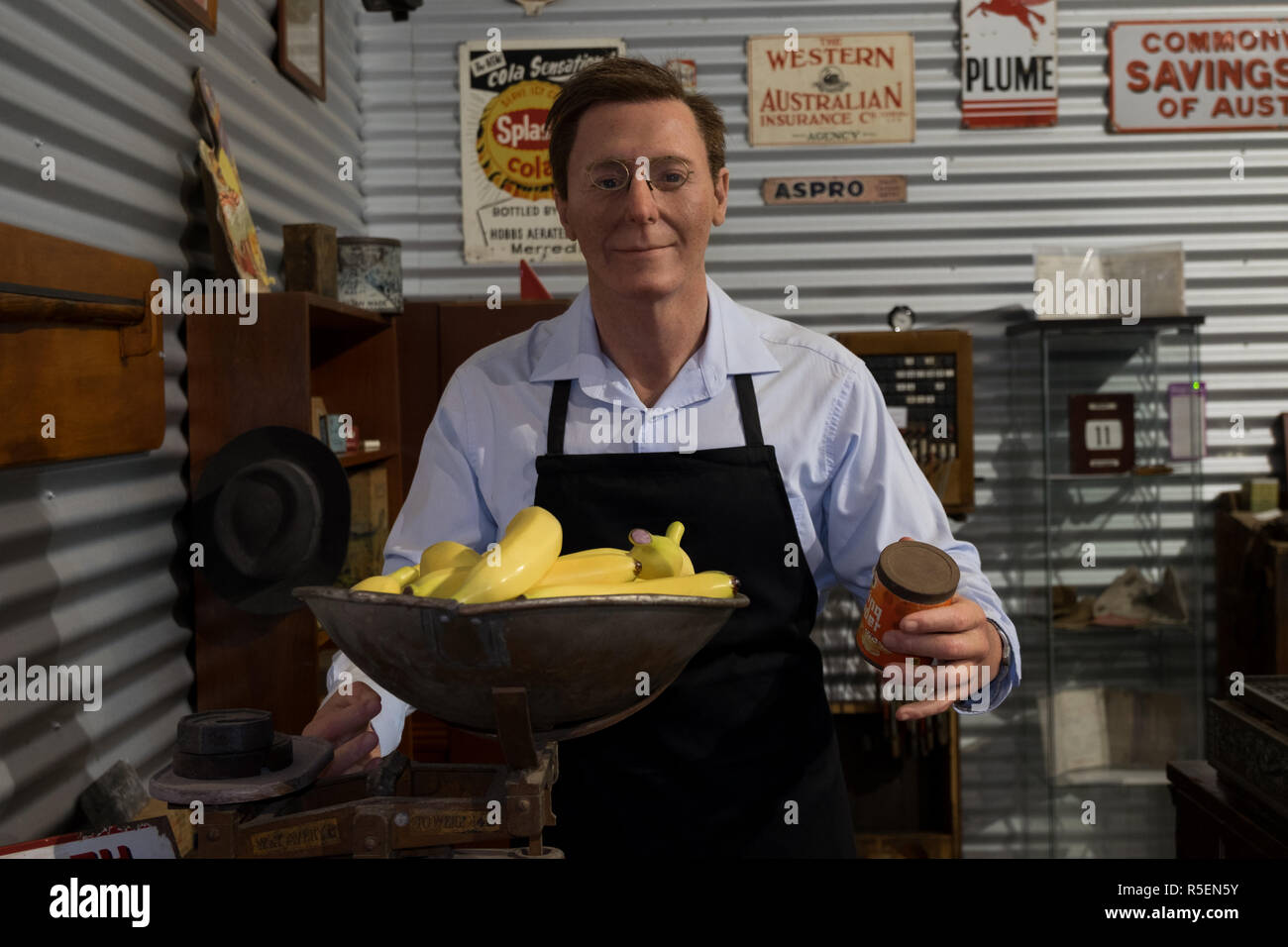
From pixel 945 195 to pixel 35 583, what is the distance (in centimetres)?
388

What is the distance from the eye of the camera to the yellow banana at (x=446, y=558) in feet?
4.03

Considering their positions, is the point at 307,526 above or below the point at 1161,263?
below

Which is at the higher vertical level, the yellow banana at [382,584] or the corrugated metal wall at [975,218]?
the corrugated metal wall at [975,218]

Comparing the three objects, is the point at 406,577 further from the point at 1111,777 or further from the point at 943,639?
the point at 1111,777

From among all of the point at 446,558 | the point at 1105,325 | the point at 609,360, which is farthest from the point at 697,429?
the point at 1105,325

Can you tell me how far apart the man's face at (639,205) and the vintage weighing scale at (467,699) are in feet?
2.88

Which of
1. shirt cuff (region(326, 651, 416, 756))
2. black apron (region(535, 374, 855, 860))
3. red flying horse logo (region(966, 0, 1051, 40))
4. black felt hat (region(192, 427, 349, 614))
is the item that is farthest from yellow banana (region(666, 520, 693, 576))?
red flying horse logo (region(966, 0, 1051, 40))

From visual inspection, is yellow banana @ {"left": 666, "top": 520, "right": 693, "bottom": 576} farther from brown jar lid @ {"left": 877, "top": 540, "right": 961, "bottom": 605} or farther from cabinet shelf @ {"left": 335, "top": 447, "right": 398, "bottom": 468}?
cabinet shelf @ {"left": 335, "top": 447, "right": 398, "bottom": 468}

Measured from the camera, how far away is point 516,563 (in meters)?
1.13

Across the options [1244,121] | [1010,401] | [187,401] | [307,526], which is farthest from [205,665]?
[1244,121]

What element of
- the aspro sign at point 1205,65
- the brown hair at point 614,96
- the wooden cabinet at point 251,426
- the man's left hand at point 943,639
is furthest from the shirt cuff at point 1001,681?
the aspro sign at point 1205,65

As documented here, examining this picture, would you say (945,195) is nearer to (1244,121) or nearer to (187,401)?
(1244,121)

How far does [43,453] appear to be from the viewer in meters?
2.00

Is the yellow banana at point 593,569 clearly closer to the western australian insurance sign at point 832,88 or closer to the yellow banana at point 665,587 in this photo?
the yellow banana at point 665,587
